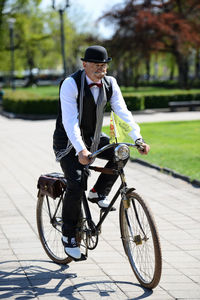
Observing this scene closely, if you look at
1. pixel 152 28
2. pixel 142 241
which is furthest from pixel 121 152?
pixel 152 28

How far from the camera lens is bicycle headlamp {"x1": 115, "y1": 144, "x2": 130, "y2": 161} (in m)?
4.12

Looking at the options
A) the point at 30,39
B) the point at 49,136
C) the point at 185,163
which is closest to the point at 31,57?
the point at 30,39

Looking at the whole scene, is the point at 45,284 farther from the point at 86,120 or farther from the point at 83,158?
the point at 86,120

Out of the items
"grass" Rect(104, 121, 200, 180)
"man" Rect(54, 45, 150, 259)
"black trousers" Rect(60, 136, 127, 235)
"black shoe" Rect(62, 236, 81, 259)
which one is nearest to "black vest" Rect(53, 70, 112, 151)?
"man" Rect(54, 45, 150, 259)

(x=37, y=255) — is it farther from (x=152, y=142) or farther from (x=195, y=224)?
(x=152, y=142)

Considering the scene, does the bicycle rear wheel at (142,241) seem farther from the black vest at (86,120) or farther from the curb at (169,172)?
the curb at (169,172)

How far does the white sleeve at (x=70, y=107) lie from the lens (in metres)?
4.26

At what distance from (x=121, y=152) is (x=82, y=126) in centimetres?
51

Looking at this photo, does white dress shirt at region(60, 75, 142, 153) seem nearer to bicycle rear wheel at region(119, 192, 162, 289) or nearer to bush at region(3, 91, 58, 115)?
bicycle rear wheel at region(119, 192, 162, 289)

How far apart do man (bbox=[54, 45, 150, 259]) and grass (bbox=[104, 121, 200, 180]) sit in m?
4.38

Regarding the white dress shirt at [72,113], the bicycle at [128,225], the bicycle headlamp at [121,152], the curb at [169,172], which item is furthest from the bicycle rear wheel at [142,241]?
the curb at [169,172]

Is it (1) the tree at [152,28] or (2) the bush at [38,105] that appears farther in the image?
(1) the tree at [152,28]

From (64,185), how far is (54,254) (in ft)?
2.11

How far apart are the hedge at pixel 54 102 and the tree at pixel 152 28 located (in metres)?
15.8
